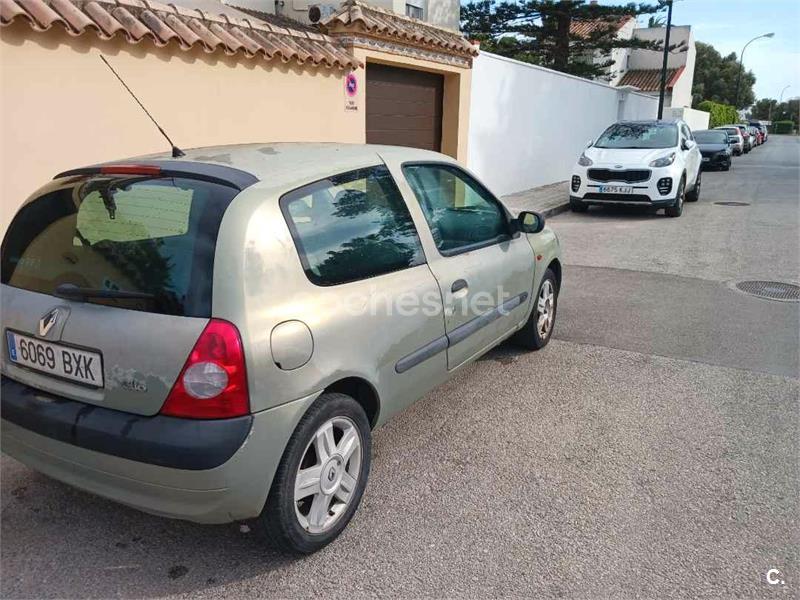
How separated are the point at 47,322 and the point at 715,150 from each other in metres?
24.8

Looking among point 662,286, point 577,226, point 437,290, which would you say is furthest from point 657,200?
point 437,290

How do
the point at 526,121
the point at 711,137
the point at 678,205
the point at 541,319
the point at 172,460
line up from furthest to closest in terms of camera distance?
the point at 711,137, the point at 526,121, the point at 678,205, the point at 541,319, the point at 172,460

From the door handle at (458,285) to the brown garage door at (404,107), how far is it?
648cm

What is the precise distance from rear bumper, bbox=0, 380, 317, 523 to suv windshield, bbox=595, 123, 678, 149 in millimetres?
11432

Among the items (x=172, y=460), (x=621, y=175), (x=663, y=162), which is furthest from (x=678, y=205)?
(x=172, y=460)

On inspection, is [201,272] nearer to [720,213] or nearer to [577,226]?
[577,226]

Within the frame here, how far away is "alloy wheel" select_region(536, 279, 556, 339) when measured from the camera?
471 centimetres

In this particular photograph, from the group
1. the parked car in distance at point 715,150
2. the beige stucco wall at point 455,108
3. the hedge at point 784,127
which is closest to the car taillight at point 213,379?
the beige stucco wall at point 455,108

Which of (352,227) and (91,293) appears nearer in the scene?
(91,293)

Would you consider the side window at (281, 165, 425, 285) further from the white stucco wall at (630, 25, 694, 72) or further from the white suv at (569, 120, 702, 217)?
the white stucco wall at (630, 25, 694, 72)

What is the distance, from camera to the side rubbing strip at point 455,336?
3020 millimetres

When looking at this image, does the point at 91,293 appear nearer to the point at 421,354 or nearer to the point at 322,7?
the point at 421,354

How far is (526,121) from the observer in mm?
14625

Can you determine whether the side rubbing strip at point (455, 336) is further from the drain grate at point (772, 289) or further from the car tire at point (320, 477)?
the drain grate at point (772, 289)
